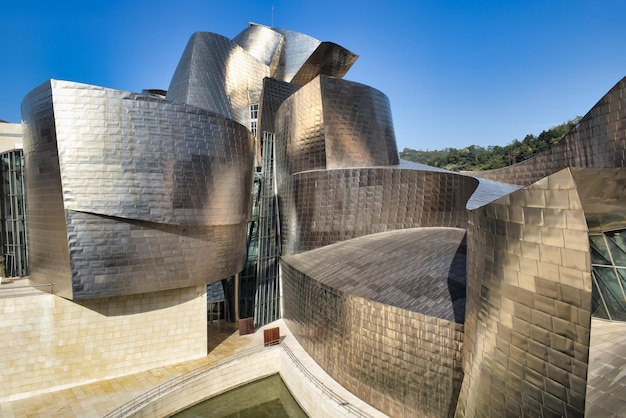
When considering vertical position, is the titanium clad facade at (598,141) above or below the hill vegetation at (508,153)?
below

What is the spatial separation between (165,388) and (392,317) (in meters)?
8.22

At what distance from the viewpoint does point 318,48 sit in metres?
26.7

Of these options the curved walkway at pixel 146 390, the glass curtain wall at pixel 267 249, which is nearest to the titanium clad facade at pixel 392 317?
the curved walkway at pixel 146 390

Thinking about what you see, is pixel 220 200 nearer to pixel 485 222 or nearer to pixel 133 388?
pixel 133 388

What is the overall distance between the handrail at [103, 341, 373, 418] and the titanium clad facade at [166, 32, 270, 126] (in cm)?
1565

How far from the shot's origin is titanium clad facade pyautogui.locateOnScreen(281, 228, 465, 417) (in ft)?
28.4

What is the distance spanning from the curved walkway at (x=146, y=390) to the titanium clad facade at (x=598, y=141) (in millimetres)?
11535

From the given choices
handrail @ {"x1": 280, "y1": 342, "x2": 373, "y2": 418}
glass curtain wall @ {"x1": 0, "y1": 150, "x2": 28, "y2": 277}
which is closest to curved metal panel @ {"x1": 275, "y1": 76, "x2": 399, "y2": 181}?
handrail @ {"x1": 280, "y1": 342, "x2": 373, "y2": 418}

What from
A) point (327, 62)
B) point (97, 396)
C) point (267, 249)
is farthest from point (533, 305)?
point (327, 62)

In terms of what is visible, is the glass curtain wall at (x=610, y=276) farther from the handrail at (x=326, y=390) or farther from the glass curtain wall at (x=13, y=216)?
the glass curtain wall at (x=13, y=216)

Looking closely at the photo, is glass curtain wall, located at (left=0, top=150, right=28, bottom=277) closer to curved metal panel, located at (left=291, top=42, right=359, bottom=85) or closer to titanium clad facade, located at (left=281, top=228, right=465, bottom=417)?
titanium clad facade, located at (left=281, top=228, right=465, bottom=417)

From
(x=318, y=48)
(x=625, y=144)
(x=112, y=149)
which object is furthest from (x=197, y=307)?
(x=318, y=48)

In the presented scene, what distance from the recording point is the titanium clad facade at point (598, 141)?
38.8 feet

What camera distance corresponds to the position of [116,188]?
38.2 ft
